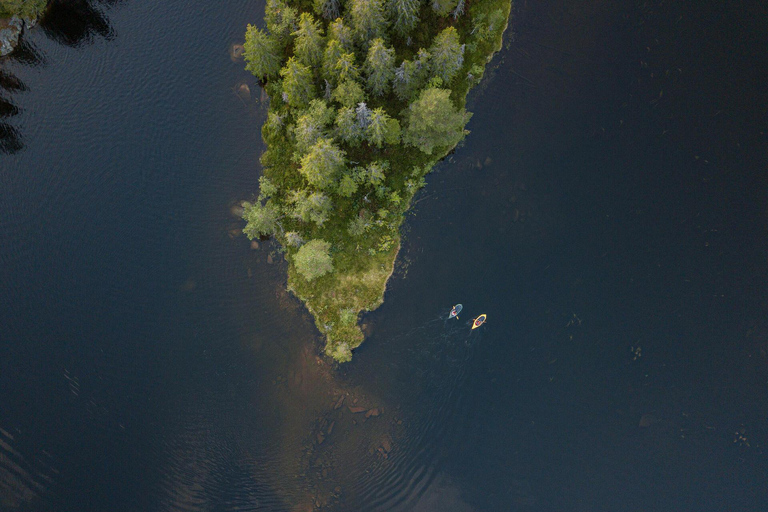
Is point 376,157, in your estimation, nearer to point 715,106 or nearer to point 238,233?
point 238,233

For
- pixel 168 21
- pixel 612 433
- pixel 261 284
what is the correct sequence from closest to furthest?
pixel 612 433
pixel 261 284
pixel 168 21

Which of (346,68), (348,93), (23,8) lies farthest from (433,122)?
(23,8)

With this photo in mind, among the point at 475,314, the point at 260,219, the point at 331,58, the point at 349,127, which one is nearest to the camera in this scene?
the point at 331,58

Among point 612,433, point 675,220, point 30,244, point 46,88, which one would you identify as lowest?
point 612,433

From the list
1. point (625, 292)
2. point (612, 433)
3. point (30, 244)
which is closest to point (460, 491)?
point (612, 433)

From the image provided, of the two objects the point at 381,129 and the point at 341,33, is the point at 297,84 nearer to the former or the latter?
the point at 341,33

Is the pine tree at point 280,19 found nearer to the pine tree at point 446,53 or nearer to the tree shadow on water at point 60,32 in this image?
the pine tree at point 446,53
